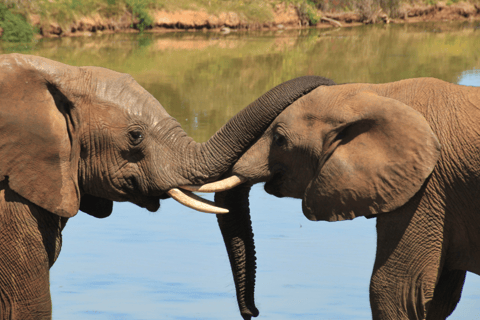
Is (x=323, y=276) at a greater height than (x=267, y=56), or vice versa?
(x=323, y=276)

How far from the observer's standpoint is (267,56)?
24.8 metres

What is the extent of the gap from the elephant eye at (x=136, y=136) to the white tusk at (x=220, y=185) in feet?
1.42

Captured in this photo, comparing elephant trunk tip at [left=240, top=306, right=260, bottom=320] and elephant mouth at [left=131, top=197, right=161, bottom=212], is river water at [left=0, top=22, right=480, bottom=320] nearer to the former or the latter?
elephant trunk tip at [left=240, top=306, right=260, bottom=320]

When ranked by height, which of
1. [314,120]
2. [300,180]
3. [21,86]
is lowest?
[300,180]

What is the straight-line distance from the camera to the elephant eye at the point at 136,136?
4.75 meters

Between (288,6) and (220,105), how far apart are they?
21.7 m

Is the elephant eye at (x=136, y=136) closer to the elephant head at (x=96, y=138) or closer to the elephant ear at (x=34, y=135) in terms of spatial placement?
the elephant head at (x=96, y=138)

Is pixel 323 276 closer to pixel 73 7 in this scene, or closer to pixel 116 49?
pixel 116 49

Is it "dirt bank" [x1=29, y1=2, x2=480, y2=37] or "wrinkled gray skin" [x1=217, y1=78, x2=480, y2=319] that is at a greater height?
"wrinkled gray skin" [x1=217, y1=78, x2=480, y2=319]

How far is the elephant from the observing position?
444 centimetres

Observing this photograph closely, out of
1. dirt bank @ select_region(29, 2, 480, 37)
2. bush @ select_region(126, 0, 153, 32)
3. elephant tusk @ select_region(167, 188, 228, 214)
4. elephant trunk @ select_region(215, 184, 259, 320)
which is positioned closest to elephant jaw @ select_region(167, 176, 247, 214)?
elephant tusk @ select_region(167, 188, 228, 214)

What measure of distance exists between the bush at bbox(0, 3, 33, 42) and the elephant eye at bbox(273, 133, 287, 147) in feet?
73.2

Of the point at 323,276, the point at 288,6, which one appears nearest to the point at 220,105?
the point at 323,276

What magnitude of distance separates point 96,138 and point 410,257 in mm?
2118
